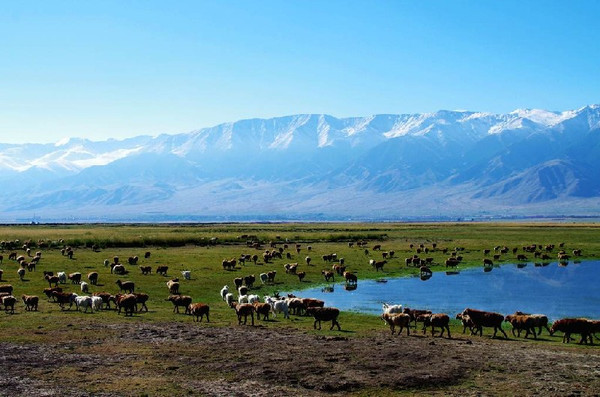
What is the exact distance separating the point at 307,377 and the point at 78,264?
38.9 m

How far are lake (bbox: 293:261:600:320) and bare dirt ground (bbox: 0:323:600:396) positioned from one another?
9.92 metres

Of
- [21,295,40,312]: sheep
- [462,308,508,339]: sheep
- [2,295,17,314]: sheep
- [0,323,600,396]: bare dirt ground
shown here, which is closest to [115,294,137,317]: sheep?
[21,295,40,312]: sheep

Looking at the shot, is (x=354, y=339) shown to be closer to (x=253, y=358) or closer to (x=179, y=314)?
(x=253, y=358)

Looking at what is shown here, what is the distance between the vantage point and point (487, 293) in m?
39.3

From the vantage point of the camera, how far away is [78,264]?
5178cm

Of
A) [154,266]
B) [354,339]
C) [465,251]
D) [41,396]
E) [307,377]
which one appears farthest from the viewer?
[465,251]

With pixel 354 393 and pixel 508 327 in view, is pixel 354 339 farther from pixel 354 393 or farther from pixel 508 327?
pixel 508 327

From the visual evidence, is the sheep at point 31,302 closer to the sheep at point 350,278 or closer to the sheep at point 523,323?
the sheep at point 350,278

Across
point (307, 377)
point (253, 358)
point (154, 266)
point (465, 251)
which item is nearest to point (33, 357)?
point (253, 358)

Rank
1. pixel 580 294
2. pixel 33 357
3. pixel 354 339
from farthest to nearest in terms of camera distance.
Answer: pixel 580 294 → pixel 354 339 → pixel 33 357

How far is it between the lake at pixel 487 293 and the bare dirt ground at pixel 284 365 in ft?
32.6

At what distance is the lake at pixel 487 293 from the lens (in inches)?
1324

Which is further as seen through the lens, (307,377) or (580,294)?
(580,294)

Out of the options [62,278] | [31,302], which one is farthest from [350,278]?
[31,302]
